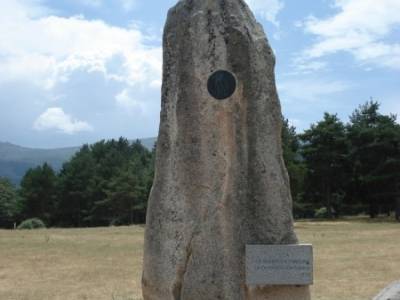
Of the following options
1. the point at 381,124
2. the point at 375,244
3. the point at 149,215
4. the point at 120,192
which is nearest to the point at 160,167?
the point at 149,215

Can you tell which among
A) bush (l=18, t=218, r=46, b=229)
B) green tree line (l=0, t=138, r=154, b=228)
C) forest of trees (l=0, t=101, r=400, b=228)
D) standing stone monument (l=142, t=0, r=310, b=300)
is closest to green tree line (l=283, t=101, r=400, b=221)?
forest of trees (l=0, t=101, r=400, b=228)

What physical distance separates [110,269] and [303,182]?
37.7 metres

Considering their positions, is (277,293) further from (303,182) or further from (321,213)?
A: (321,213)

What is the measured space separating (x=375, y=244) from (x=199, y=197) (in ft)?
65.2

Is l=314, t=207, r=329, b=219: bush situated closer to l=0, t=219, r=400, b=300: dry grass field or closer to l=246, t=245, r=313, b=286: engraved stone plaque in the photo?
l=0, t=219, r=400, b=300: dry grass field

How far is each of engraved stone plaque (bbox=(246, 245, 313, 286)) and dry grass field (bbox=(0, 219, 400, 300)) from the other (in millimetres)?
5812

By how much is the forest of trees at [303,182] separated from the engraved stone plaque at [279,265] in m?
37.8

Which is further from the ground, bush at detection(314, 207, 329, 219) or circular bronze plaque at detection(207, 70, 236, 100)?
circular bronze plaque at detection(207, 70, 236, 100)

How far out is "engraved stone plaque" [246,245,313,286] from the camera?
7543 mm

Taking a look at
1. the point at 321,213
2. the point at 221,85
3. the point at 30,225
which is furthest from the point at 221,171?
the point at 321,213

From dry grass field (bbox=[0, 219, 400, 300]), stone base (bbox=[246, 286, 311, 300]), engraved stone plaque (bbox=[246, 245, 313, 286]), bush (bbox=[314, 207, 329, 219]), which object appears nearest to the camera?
engraved stone plaque (bbox=[246, 245, 313, 286])

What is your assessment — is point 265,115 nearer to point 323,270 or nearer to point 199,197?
point 199,197

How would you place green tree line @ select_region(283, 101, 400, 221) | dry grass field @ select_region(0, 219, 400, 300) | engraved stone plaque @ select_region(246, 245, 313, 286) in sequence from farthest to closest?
green tree line @ select_region(283, 101, 400, 221), dry grass field @ select_region(0, 219, 400, 300), engraved stone plaque @ select_region(246, 245, 313, 286)

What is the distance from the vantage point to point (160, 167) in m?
7.94
